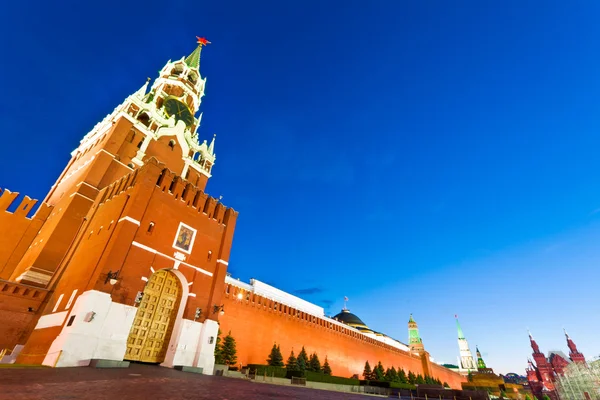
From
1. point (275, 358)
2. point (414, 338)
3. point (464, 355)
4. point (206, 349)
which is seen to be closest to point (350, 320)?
point (414, 338)

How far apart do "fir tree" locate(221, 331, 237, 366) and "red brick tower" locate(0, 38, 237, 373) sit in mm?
5404

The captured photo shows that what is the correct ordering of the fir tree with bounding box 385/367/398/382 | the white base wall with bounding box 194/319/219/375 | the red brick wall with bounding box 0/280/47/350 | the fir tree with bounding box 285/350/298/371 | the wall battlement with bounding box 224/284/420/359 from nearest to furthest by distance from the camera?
1. the red brick wall with bounding box 0/280/47/350
2. the white base wall with bounding box 194/319/219/375
3. the wall battlement with bounding box 224/284/420/359
4. the fir tree with bounding box 285/350/298/371
5. the fir tree with bounding box 385/367/398/382

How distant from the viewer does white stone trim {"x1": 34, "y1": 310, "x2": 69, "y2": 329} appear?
12180mm

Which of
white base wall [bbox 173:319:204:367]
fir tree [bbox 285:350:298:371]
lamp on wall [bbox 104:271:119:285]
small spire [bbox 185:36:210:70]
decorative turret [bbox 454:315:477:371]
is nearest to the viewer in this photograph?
lamp on wall [bbox 104:271:119:285]

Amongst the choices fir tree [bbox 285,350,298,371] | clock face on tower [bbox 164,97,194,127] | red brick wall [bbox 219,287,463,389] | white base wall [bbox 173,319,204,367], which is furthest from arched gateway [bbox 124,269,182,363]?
clock face on tower [bbox 164,97,194,127]

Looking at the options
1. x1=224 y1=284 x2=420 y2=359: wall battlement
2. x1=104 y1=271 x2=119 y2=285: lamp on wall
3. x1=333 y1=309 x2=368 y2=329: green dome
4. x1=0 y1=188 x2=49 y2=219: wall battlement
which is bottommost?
x1=104 y1=271 x2=119 y2=285: lamp on wall

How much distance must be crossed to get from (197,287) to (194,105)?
2628cm

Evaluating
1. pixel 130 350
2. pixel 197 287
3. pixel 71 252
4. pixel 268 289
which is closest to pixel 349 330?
pixel 268 289

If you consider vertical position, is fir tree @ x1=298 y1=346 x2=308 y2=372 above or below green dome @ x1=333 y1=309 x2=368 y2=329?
below

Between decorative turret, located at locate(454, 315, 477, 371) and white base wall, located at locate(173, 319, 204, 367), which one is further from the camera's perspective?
decorative turret, located at locate(454, 315, 477, 371)

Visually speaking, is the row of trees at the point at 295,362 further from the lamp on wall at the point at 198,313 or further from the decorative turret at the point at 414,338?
the decorative turret at the point at 414,338

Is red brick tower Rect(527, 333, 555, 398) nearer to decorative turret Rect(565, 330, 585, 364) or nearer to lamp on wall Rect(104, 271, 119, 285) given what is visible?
decorative turret Rect(565, 330, 585, 364)

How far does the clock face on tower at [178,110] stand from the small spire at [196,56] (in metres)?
9.96

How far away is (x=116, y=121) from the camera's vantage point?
23578 mm
